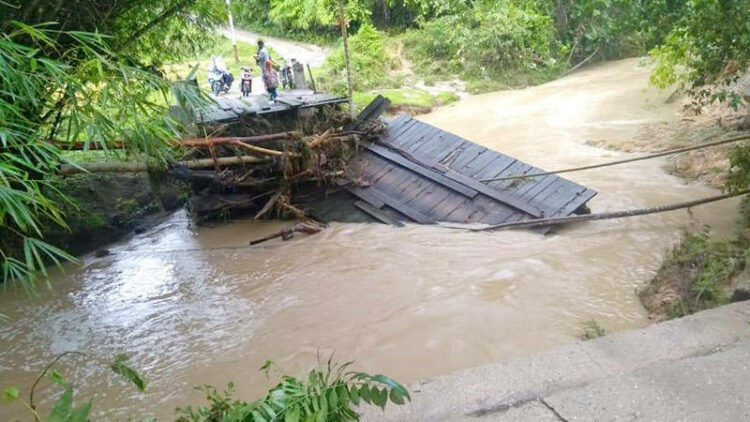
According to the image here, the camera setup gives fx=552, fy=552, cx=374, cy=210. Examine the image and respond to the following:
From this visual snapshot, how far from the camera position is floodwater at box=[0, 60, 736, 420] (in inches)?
191

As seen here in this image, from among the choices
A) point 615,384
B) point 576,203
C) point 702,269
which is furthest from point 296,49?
point 615,384

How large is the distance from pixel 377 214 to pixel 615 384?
220 inches

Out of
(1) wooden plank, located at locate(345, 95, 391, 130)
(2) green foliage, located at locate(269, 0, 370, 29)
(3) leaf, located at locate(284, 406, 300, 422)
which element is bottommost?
(3) leaf, located at locate(284, 406, 300, 422)

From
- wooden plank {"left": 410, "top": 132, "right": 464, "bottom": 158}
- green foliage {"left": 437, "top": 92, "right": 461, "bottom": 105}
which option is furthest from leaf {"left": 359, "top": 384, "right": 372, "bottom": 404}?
green foliage {"left": 437, "top": 92, "right": 461, "bottom": 105}

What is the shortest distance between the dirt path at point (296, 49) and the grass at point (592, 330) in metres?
19.8

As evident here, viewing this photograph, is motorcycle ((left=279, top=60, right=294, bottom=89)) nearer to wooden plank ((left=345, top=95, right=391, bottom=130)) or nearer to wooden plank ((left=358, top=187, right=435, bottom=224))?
wooden plank ((left=345, top=95, right=391, bottom=130))

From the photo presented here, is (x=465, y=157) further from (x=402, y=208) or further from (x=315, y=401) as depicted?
(x=315, y=401)

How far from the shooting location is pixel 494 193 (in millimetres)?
7672

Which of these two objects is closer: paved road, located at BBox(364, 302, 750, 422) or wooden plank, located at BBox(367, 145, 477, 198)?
paved road, located at BBox(364, 302, 750, 422)

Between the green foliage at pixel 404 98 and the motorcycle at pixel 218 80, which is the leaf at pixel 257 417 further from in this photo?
the motorcycle at pixel 218 80

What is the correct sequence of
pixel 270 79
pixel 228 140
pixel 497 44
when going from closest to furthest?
1. pixel 228 140
2. pixel 270 79
3. pixel 497 44

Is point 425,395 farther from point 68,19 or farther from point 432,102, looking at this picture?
point 432,102

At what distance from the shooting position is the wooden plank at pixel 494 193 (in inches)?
290

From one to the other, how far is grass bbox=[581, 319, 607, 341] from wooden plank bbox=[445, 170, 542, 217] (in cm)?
255
